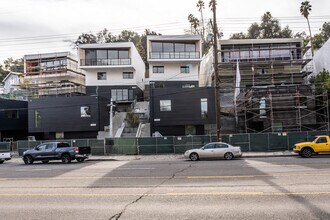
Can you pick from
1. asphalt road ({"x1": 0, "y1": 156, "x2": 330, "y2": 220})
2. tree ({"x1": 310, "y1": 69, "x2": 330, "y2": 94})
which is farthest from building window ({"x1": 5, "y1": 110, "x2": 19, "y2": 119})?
tree ({"x1": 310, "y1": 69, "x2": 330, "y2": 94})

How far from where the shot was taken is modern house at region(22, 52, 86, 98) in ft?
178

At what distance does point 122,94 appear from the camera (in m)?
49.6

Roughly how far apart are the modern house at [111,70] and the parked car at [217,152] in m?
25.2

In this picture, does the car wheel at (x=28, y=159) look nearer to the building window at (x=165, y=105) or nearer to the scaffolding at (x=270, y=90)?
the building window at (x=165, y=105)

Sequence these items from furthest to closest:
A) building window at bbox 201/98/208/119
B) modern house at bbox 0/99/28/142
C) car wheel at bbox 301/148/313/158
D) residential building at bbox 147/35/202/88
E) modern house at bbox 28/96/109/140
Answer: residential building at bbox 147/35/202/88 → modern house at bbox 0/99/28/142 → modern house at bbox 28/96/109/140 → building window at bbox 201/98/208/119 → car wheel at bbox 301/148/313/158

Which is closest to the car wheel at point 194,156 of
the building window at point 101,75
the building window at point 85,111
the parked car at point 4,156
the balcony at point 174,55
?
the parked car at point 4,156

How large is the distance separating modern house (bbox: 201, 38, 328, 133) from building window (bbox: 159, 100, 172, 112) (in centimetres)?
618

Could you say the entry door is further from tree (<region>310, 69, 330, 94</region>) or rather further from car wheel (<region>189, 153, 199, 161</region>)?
tree (<region>310, 69, 330, 94</region>)

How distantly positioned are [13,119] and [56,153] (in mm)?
23527

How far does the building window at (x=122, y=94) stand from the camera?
49312mm

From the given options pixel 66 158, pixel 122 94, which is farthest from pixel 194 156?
pixel 122 94

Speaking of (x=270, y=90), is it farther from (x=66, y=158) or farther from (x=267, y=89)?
(x=66, y=158)

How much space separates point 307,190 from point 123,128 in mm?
31082

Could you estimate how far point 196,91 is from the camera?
39.4 metres
